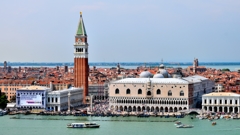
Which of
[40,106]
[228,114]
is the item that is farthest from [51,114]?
[228,114]

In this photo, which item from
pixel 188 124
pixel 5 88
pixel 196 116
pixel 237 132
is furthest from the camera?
pixel 5 88

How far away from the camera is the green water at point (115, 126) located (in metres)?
20.7

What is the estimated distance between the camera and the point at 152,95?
26.5 meters

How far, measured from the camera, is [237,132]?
20344mm

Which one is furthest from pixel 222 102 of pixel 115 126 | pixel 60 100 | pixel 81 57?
pixel 81 57

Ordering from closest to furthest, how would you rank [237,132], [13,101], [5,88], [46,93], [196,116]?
[237,132], [196,116], [46,93], [13,101], [5,88]

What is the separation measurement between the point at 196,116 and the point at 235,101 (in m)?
1.91

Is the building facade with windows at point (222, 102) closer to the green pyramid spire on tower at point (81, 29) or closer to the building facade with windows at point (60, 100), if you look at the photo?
the building facade with windows at point (60, 100)

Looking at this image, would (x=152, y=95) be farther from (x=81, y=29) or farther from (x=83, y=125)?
(x=81, y=29)

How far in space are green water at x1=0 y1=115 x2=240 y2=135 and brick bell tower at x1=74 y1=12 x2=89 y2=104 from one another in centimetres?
552

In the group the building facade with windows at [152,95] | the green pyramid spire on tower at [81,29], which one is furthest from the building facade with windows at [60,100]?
the green pyramid spire on tower at [81,29]

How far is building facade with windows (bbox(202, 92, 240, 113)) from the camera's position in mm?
25484

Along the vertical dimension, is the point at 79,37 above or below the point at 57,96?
above

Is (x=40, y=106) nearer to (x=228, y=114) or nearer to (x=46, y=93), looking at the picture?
(x=46, y=93)
